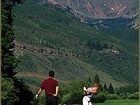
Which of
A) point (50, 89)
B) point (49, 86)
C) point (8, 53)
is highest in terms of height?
point (8, 53)

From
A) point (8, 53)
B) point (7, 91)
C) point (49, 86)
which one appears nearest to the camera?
point (49, 86)

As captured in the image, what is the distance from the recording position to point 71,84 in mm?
115875

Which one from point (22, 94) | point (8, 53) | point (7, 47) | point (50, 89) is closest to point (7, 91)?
point (8, 53)

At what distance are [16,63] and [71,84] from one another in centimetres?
7962

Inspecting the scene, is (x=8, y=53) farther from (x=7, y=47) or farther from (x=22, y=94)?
(x=22, y=94)

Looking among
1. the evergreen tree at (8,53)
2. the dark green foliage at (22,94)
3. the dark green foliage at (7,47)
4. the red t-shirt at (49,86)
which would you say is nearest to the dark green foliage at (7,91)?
the evergreen tree at (8,53)

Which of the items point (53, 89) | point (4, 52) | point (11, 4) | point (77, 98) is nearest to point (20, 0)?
point (11, 4)

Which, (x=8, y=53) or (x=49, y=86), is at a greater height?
(x=8, y=53)

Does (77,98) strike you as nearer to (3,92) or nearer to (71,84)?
(71,84)

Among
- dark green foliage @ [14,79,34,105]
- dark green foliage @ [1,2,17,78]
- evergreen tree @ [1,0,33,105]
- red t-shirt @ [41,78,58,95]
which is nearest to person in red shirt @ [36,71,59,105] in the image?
red t-shirt @ [41,78,58,95]

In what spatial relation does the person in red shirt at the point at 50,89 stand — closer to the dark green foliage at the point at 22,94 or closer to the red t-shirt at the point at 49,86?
the red t-shirt at the point at 49,86

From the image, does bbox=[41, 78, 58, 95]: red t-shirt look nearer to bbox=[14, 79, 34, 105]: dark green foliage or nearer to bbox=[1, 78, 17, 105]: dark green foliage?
bbox=[1, 78, 17, 105]: dark green foliage

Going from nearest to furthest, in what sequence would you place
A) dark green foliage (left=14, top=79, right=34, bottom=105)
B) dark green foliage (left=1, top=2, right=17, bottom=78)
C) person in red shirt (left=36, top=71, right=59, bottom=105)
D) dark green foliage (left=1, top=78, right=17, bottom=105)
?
person in red shirt (left=36, top=71, right=59, bottom=105) < dark green foliage (left=1, top=78, right=17, bottom=105) < dark green foliage (left=1, top=2, right=17, bottom=78) < dark green foliage (left=14, top=79, right=34, bottom=105)

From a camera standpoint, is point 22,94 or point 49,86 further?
point 22,94
